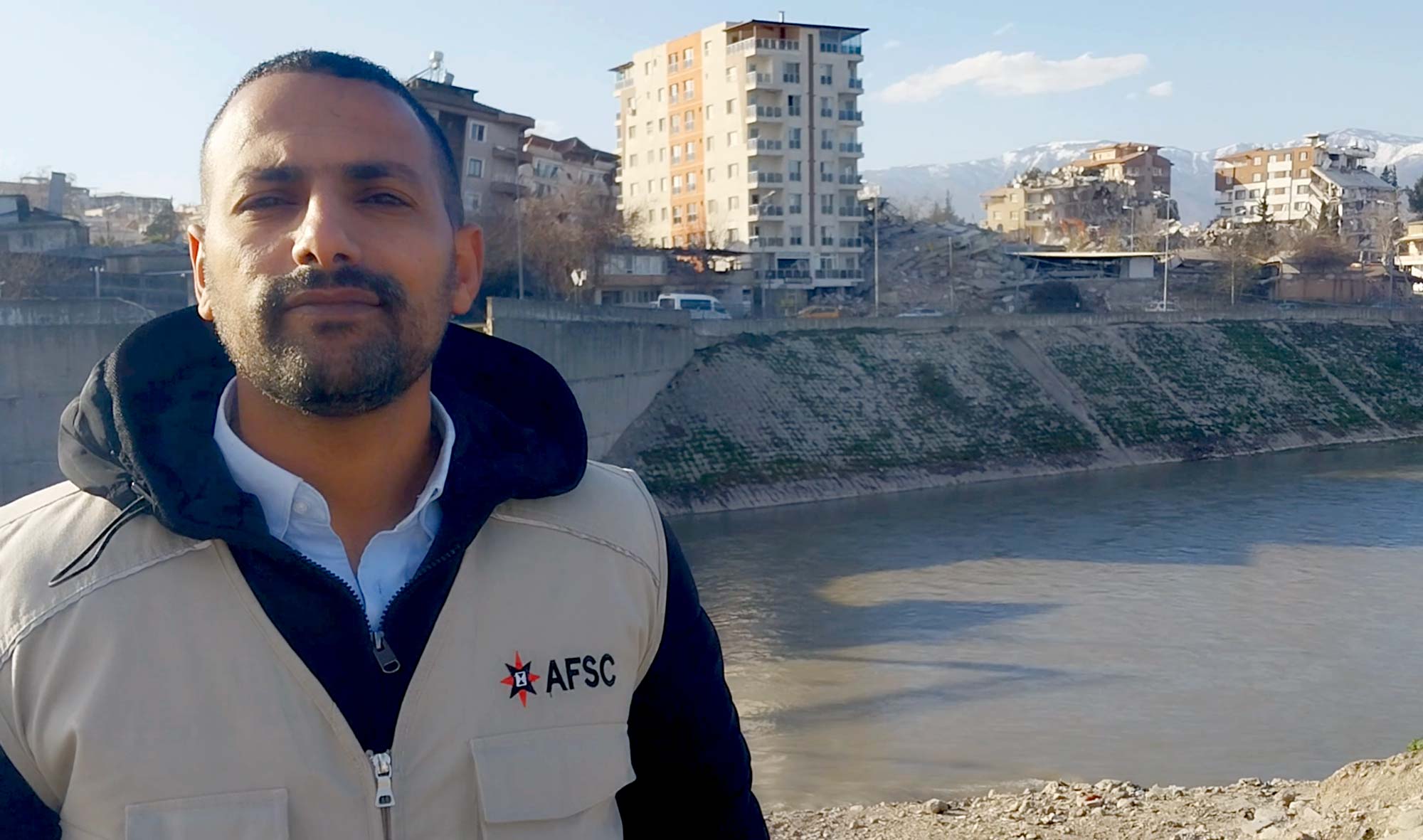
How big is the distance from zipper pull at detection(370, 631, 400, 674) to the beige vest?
1.7 inches

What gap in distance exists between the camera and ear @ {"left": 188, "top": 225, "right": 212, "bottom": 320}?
2135 millimetres

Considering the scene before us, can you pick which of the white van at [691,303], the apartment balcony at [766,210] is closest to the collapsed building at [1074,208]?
the apartment balcony at [766,210]

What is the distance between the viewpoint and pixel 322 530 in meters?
2.06

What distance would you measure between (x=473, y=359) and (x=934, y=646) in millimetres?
15519

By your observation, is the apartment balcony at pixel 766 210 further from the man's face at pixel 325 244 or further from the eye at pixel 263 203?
the eye at pixel 263 203

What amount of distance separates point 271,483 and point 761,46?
6031 centimetres

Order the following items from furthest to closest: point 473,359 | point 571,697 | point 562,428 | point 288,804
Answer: point 473,359, point 562,428, point 571,697, point 288,804

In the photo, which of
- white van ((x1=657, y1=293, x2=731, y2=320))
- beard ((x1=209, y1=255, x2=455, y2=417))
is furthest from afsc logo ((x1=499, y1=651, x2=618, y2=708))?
white van ((x1=657, y1=293, x2=731, y2=320))

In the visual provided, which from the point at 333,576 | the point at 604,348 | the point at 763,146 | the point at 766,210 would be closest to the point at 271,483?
the point at 333,576

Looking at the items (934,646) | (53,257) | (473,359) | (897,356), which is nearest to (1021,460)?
(897,356)

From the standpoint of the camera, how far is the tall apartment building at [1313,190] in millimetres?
88812

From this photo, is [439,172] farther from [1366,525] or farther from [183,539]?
[1366,525]

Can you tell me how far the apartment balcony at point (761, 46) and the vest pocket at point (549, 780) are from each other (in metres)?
60.1

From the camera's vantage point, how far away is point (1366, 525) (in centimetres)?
2605
